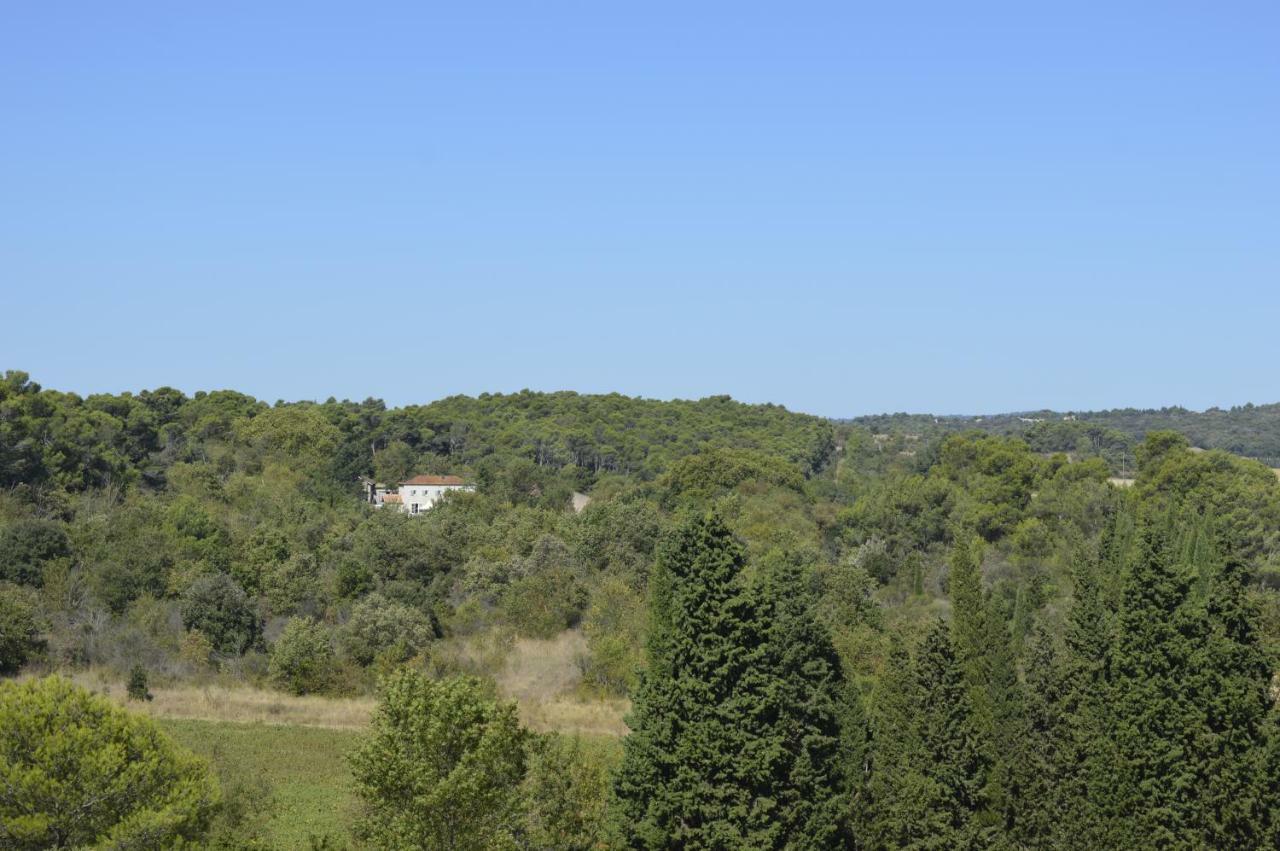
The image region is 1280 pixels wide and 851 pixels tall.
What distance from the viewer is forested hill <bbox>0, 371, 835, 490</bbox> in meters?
73.1

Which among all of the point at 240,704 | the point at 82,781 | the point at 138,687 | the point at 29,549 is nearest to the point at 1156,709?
the point at 82,781

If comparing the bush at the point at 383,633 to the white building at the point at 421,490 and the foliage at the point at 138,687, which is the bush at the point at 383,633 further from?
the white building at the point at 421,490

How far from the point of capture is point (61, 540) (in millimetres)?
56219

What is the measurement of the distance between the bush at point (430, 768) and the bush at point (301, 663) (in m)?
29.7

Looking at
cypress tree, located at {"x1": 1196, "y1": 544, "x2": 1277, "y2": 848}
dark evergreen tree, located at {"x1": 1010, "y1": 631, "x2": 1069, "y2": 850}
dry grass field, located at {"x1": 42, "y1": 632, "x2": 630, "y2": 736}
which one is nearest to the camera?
cypress tree, located at {"x1": 1196, "y1": 544, "x2": 1277, "y2": 848}

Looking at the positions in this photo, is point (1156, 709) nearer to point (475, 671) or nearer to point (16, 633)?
point (475, 671)

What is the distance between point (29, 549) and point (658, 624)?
33.9 m

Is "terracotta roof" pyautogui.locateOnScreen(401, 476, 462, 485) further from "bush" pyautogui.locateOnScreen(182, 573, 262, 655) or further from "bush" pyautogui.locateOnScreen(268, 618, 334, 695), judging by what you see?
"bush" pyautogui.locateOnScreen(268, 618, 334, 695)

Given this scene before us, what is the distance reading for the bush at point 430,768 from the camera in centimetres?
2130

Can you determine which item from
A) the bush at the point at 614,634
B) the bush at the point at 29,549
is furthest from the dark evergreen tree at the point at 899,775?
the bush at the point at 29,549

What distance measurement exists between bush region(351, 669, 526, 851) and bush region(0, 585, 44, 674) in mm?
31135

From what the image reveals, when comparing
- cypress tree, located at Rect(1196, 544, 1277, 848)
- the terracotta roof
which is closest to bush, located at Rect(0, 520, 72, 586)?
the terracotta roof

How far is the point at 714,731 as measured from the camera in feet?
83.7

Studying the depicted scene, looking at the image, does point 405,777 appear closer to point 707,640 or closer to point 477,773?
point 477,773
